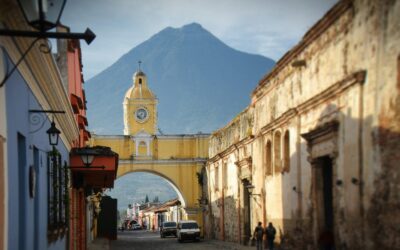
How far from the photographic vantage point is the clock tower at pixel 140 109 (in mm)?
48938

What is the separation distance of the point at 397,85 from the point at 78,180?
1006cm

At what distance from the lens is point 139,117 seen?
49.5 m

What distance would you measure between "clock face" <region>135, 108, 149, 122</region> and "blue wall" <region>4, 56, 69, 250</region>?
3843 centimetres

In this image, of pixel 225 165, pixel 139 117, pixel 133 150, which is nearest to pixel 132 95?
pixel 139 117

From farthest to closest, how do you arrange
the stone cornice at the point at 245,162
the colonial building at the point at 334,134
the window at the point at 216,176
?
1. the window at the point at 216,176
2. the stone cornice at the point at 245,162
3. the colonial building at the point at 334,134

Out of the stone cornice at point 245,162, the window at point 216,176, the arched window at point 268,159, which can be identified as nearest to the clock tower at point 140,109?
the window at point 216,176

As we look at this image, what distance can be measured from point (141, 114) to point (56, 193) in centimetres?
3754

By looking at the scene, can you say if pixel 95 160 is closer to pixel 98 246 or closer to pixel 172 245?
pixel 98 246

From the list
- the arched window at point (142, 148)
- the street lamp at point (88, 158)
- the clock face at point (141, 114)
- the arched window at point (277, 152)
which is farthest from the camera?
the clock face at point (141, 114)

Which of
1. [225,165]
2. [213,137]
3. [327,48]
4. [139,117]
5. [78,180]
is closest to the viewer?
[327,48]

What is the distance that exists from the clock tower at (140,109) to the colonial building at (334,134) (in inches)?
928

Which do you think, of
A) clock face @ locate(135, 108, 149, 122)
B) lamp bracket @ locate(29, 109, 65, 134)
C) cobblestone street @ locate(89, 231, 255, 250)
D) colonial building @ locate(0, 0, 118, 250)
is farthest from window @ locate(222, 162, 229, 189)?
lamp bracket @ locate(29, 109, 65, 134)

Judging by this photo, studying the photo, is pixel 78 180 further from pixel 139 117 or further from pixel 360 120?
pixel 139 117

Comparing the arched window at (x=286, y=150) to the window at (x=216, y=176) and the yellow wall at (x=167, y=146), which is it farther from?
the yellow wall at (x=167, y=146)
